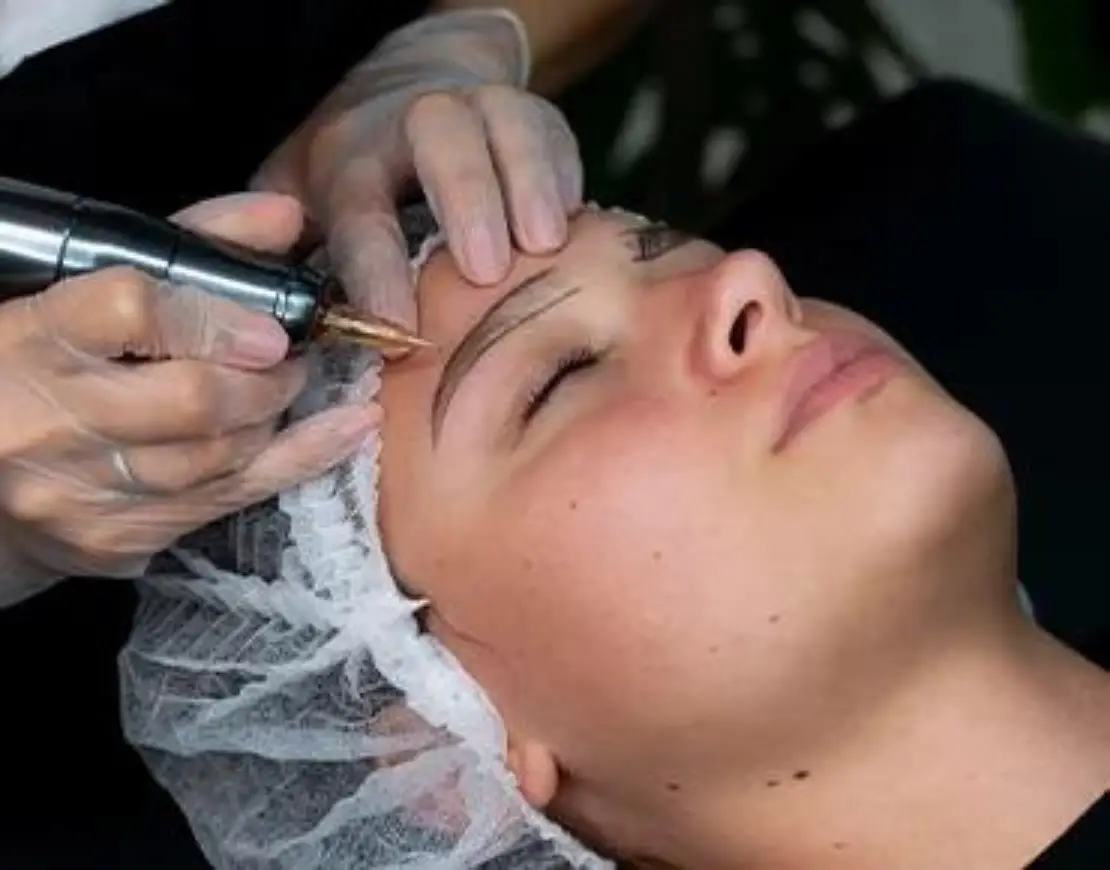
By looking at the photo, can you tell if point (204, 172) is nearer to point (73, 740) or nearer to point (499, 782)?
point (73, 740)

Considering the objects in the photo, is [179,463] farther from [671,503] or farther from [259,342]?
[671,503]

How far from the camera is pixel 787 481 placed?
→ 133 cm

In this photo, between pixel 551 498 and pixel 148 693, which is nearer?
pixel 551 498

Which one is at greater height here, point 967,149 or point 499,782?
point 499,782

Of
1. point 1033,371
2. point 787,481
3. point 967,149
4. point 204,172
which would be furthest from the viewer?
point 967,149

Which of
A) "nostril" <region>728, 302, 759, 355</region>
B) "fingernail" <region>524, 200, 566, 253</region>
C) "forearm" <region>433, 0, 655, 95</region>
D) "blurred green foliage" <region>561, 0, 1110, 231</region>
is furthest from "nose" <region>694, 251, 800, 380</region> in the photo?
"blurred green foliage" <region>561, 0, 1110, 231</region>

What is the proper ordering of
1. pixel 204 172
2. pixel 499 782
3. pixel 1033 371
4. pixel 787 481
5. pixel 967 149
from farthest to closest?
pixel 967 149
pixel 1033 371
pixel 204 172
pixel 499 782
pixel 787 481

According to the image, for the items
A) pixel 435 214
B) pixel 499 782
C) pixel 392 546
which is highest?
pixel 435 214

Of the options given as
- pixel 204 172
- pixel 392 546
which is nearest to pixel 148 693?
pixel 392 546

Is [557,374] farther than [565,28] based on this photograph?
No

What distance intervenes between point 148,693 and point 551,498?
12.7 inches

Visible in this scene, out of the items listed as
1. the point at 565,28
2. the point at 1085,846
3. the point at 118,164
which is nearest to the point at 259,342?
the point at 118,164

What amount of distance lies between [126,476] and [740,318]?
38 centimetres

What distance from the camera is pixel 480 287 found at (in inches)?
56.6
